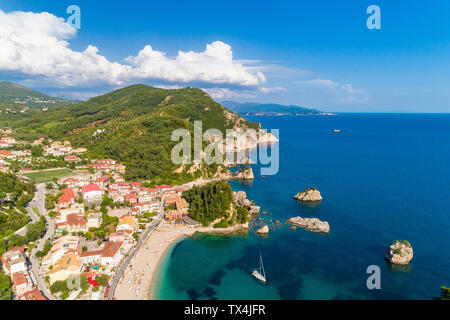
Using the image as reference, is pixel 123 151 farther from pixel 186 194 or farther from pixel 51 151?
pixel 186 194

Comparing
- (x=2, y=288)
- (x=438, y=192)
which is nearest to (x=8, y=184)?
(x=2, y=288)

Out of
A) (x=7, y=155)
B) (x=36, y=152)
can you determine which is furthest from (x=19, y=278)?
(x=36, y=152)

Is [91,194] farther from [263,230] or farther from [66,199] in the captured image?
[263,230]

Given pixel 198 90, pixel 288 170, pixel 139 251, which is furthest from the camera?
pixel 198 90

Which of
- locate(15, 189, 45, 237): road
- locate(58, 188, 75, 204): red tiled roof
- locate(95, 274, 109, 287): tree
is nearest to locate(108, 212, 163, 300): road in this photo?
locate(95, 274, 109, 287): tree

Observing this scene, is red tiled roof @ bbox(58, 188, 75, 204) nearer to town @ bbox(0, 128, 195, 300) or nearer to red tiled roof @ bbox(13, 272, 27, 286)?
town @ bbox(0, 128, 195, 300)
